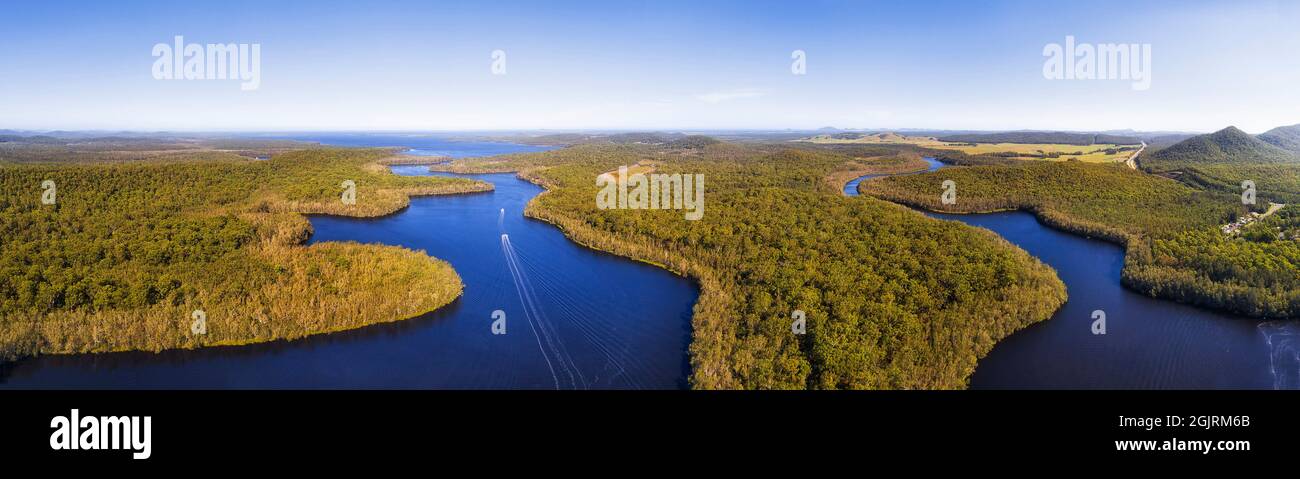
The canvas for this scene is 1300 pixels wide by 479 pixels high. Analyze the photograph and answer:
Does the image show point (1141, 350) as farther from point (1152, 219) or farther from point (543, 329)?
point (1152, 219)

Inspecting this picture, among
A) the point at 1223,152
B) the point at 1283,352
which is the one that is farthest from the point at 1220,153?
the point at 1283,352

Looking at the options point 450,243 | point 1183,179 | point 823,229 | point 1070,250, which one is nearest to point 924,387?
point 823,229

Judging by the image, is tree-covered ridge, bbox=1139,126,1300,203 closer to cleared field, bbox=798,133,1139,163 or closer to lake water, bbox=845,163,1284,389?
cleared field, bbox=798,133,1139,163

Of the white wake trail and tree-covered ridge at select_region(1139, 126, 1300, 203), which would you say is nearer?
the white wake trail

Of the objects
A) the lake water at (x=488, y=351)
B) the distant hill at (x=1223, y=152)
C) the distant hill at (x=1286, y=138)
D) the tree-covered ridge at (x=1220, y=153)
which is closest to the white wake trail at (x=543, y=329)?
the lake water at (x=488, y=351)

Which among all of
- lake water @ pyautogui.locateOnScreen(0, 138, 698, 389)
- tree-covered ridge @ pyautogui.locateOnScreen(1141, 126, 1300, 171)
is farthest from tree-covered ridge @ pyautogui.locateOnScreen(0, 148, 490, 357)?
tree-covered ridge @ pyautogui.locateOnScreen(1141, 126, 1300, 171)
